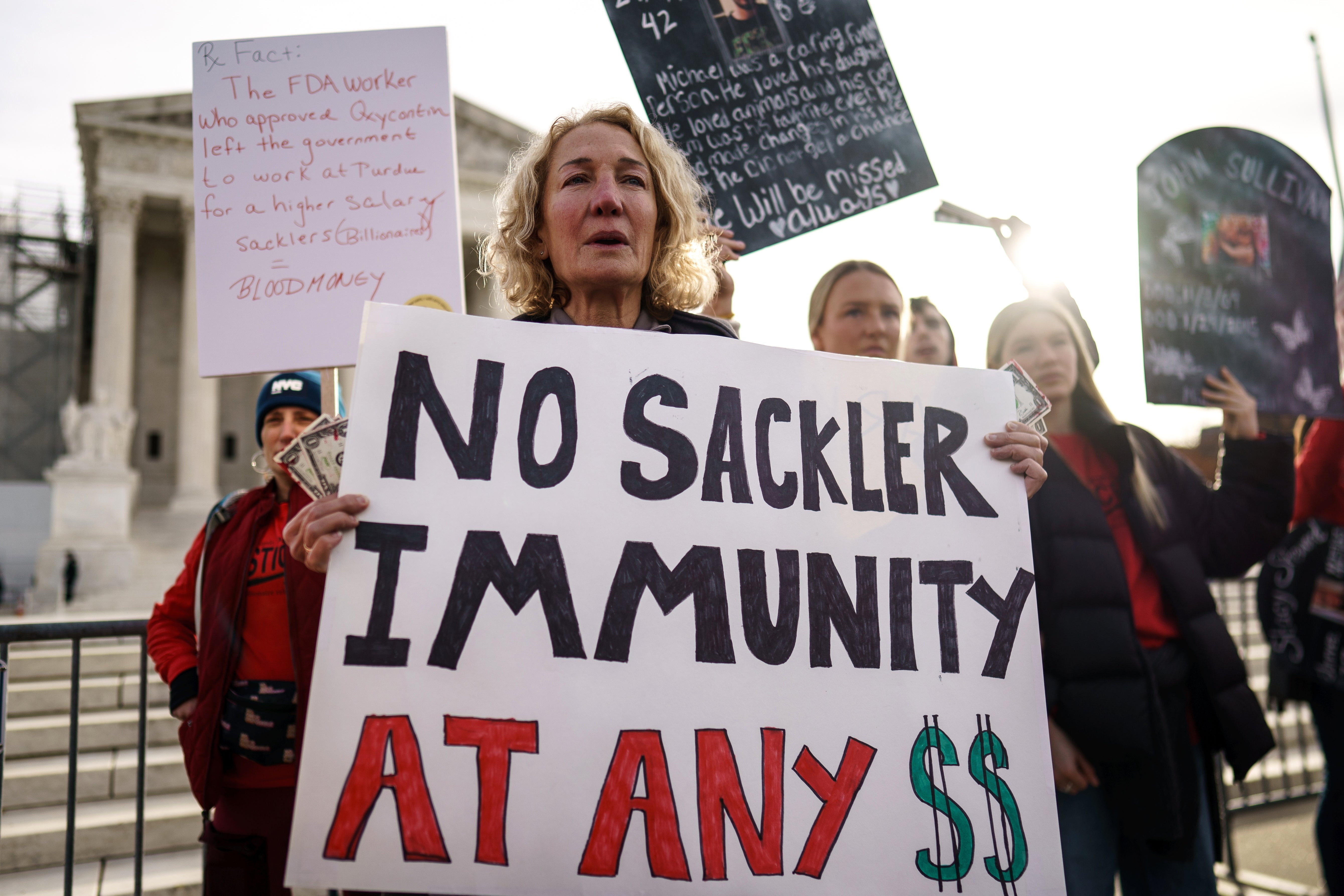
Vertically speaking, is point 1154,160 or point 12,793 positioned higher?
point 1154,160

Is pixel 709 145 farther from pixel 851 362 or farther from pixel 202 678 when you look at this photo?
pixel 202 678

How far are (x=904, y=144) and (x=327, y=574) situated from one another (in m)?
2.37

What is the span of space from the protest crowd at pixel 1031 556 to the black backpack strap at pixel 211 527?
0.5 inches

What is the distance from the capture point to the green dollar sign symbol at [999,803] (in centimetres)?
144

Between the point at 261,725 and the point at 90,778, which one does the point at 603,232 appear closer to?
the point at 261,725

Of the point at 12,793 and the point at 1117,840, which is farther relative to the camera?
the point at 12,793

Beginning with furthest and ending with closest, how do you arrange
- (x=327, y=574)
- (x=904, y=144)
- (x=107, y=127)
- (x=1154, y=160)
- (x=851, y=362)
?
(x=107, y=127) → (x=1154, y=160) → (x=904, y=144) → (x=851, y=362) → (x=327, y=574)

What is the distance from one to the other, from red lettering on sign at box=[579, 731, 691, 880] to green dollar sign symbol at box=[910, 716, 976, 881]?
43 cm

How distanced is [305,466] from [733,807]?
104cm

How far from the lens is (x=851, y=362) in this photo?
1.68 meters

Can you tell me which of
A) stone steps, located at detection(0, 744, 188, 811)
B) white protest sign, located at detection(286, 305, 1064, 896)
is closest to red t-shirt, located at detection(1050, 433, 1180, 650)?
white protest sign, located at detection(286, 305, 1064, 896)

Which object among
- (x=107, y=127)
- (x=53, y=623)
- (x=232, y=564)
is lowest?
(x=53, y=623)

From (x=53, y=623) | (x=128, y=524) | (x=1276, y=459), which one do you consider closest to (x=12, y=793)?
(x=53, y=623)

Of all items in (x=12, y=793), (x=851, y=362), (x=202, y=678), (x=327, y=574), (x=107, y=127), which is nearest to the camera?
(x=327, y=574)
